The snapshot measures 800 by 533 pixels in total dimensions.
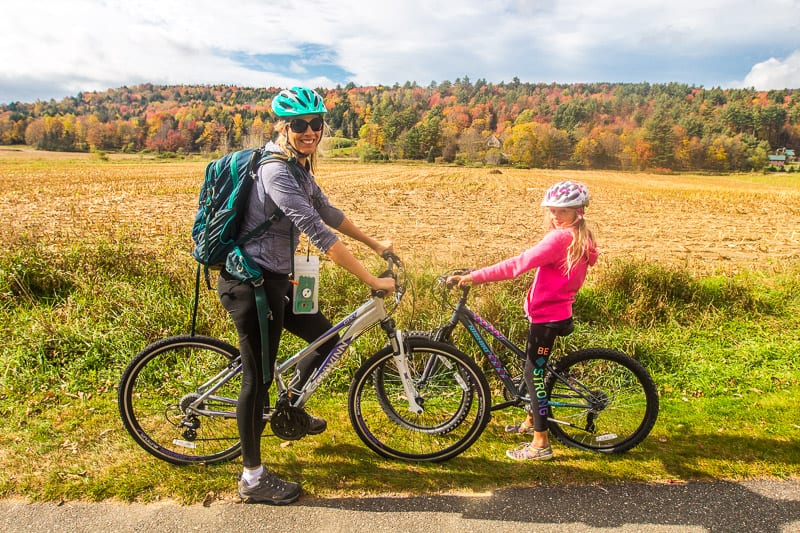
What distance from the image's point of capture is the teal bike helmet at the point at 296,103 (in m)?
2.58

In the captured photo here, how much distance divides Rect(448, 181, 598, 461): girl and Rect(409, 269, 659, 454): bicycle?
124mm

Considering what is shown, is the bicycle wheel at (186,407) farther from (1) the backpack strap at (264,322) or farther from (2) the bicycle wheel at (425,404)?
(2) the bicycle wheel at (425,404)

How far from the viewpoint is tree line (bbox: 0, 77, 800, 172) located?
8069 centimetres

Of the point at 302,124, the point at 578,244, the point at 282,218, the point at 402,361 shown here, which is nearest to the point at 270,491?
the point at 402,361

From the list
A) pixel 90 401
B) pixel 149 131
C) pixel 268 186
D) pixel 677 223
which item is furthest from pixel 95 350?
pixel 149 131

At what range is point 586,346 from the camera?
4949 millimetres

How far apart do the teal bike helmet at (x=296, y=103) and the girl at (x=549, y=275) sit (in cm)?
134

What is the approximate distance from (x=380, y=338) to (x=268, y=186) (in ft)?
8.16

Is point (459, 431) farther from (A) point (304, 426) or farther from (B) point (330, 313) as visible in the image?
(B) point (330, 313)

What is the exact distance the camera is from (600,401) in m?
3.43

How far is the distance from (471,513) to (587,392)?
1.23 metres

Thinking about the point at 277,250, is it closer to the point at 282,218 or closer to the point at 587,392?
the point at 282,218

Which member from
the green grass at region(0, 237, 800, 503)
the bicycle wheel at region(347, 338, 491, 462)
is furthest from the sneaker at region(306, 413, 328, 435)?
the bicycle wheel at region(347, 338, 491, 462)

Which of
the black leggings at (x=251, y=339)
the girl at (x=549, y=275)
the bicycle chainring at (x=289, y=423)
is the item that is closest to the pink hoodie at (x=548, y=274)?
the girl at (x=549, y=275)
